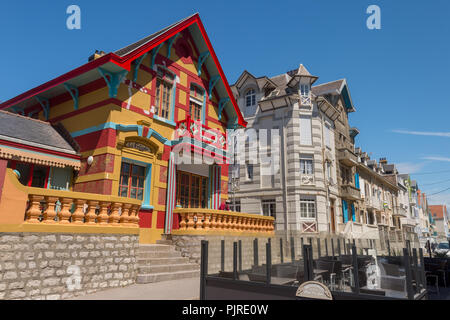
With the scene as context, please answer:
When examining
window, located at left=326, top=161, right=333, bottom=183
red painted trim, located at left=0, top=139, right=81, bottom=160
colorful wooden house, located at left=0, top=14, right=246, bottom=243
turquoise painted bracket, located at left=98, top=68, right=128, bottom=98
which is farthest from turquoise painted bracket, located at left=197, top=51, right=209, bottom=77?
window, located at left=326, top=161, right=333, bottom=183

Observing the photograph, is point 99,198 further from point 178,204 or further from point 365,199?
point 365,199

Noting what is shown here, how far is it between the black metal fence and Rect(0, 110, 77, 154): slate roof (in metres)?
7.13

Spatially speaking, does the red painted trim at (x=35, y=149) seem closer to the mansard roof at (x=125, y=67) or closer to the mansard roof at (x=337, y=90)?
the mansard roof at (x=125, y=67)

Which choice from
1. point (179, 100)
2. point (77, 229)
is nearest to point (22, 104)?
point (179, 100)

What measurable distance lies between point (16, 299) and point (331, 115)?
24.1 meters

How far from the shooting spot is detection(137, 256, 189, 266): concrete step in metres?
8.96

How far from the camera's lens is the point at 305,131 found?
75.8 feet

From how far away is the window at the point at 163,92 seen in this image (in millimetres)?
12289

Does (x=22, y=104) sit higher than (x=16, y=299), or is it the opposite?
(x=22, y=104)

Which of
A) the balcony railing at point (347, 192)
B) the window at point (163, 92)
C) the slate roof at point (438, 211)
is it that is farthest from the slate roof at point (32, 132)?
the slate roof at point (438, 211)

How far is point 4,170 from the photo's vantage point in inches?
245

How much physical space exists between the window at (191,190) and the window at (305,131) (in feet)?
36.6

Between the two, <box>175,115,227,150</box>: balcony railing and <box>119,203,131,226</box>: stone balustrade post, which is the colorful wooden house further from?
<box>119,203,131,226</box>: stone balustrade post
